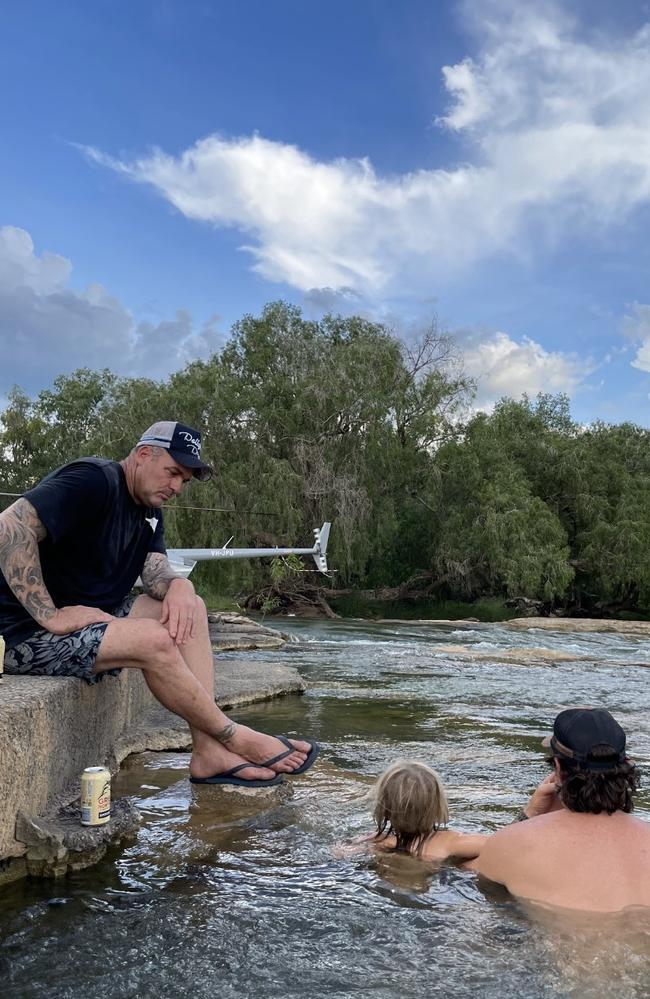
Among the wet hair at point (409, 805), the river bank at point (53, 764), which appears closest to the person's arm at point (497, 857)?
the wet hair at point (409, 805)

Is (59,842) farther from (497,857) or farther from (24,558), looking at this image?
(497,857)

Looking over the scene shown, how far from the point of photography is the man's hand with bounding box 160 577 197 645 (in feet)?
11.2

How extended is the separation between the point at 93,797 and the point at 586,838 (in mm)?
1575

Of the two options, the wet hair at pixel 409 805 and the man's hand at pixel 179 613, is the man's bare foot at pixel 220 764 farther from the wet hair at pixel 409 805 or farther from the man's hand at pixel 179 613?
the wet hair at pixel 409 805

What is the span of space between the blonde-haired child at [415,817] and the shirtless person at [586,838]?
10.2 inches

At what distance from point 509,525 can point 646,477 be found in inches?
310

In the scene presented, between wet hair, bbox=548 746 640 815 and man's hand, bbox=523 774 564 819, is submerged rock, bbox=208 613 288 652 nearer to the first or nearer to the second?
man's hand, bbox=523 774 564 819

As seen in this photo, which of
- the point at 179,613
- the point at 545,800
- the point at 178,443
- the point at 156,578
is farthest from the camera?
the point at 156,578

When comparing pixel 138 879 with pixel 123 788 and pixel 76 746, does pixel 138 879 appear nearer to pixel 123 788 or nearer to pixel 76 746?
pixel 76 746

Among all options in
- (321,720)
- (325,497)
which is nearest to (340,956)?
(321,720)

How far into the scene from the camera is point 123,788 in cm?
372

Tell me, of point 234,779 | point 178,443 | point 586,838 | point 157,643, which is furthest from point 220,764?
point 586,838

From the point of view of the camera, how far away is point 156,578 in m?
3.83

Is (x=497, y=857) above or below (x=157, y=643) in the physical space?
below
